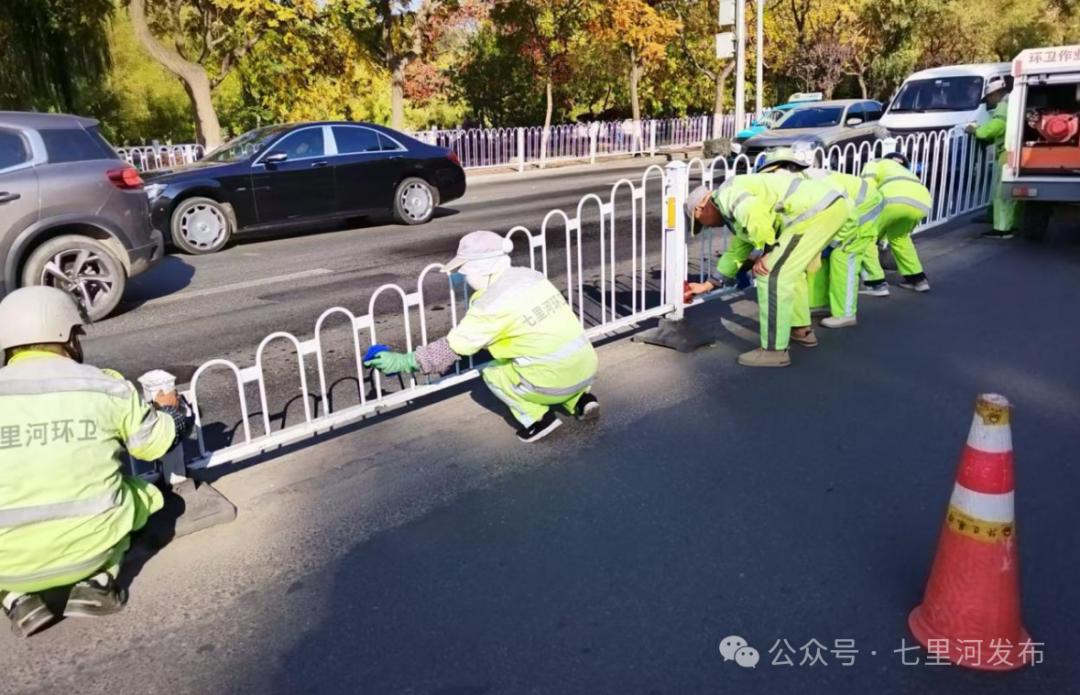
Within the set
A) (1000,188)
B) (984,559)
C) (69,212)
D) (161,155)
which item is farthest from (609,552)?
(161,155)

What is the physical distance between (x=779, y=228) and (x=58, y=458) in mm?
4206

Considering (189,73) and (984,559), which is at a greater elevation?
(189,73)

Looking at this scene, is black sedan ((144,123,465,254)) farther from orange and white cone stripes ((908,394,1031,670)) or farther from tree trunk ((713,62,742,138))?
tree trunk ((713,62,742,138))

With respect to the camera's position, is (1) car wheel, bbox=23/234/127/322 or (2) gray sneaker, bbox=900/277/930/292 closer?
(1) car wheel, bbox=23/234/127/322

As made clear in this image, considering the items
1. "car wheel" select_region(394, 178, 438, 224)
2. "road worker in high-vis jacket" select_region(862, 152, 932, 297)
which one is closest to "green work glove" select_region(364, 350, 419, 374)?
"road worker in high-vis jacket" select_region(862, 152, 932, 297)

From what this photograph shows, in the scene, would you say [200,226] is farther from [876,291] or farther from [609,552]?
[609,552]

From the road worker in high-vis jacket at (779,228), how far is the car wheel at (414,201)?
8075 millimetres

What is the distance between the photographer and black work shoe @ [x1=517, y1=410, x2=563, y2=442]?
4531 mm

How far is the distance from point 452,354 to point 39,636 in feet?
6.51

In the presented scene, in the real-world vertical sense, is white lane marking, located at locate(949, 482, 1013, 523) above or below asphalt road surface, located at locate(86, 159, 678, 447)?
above

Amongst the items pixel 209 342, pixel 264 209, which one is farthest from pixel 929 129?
pixel 209 342

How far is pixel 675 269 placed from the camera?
5980 mm

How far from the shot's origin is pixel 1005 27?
3816 centimetres

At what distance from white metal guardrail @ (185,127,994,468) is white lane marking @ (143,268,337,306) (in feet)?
4.44
